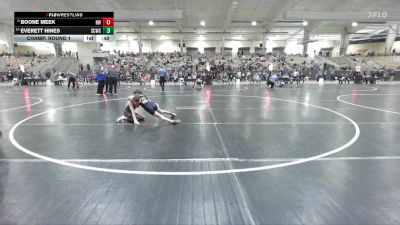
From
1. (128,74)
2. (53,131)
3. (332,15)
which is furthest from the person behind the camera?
(128,74)

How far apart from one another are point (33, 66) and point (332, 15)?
33104 millimetres

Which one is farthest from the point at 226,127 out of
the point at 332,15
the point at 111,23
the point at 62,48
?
the point at 62,48

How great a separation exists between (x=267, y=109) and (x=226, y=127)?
3.42 meters

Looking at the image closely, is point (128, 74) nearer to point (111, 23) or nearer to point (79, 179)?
point (111, 23)

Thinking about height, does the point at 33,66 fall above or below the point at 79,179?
above

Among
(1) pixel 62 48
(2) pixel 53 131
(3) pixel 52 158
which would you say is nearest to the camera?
(3) pixel 52 158

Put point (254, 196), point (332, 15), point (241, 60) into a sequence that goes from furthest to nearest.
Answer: point (241, 60)
point (332, 15)
point (254, 196)

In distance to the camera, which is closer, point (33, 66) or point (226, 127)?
point (226, 127)

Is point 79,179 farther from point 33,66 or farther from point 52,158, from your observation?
point 33,66

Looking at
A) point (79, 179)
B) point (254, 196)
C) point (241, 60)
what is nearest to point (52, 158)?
point (79, 179)

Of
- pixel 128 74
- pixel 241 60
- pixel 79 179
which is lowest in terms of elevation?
pixel 79 179

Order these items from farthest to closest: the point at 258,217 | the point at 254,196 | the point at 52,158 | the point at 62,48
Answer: the point at 62,48, the point at 52,158, the point at 254,196, the point at 258,217

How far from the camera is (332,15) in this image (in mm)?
26062

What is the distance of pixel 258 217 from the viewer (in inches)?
117
